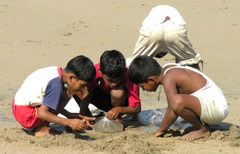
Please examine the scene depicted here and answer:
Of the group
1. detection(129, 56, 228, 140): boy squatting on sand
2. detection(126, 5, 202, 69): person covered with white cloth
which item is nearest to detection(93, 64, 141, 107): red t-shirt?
detection(129, 56, 228, 140): boy squatting on sand

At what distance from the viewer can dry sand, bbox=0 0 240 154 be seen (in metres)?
5.21

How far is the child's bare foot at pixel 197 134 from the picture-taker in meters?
5.44

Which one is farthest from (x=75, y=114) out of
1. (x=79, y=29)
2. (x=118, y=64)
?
(x=79, y=29)

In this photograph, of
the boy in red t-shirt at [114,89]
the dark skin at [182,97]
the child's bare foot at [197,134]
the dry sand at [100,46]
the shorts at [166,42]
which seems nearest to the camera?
the dry sand at [100,46]

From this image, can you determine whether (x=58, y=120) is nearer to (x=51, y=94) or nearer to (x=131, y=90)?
(x=51, y=94)

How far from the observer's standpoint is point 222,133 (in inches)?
218

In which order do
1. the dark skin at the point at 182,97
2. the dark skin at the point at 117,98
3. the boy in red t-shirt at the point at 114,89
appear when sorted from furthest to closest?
the dark skin at the point at 117,98
the boy in red t-shirt at the point at 114,89
the dark skin at the point at 182,97

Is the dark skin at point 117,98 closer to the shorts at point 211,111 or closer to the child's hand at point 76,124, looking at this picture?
the child's hand at point 76,124

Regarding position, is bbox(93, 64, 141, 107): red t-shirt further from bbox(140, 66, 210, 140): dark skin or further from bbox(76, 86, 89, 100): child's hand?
bbox(140, 66, 210, 140): dark skin

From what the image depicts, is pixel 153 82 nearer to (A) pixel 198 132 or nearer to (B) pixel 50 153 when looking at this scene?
(A) pixel 198 132

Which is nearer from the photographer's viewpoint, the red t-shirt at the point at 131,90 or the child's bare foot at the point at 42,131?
the child's bare foot at the point at 42,131

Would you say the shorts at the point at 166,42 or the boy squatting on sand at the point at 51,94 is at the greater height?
the shorts at the point at 166,42

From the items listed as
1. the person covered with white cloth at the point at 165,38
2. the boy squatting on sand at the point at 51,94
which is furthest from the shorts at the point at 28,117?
the person covered with white cloth at the point at 165,38

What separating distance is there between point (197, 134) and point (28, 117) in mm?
1417
